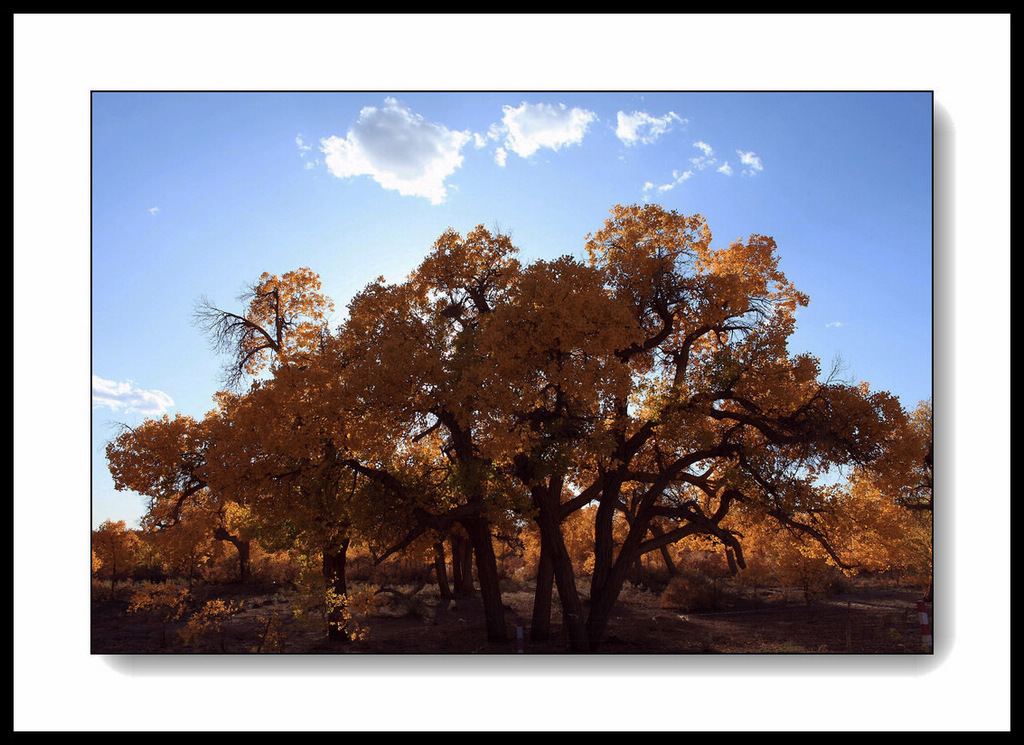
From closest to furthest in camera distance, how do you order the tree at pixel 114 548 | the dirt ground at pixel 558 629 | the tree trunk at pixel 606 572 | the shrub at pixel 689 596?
1. the dirt ground at pixel 558 629
2. the tree at pixel 114 548
3. the tree trunk at pixel 606 572
4. the shrub at pixel 689 596

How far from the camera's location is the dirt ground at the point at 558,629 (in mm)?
6805

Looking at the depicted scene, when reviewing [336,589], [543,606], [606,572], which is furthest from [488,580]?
[336,589]

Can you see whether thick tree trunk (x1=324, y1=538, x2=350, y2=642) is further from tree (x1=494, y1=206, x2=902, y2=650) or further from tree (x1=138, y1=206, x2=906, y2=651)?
tree (x1=494, y1=206, x2=902, y2=650)

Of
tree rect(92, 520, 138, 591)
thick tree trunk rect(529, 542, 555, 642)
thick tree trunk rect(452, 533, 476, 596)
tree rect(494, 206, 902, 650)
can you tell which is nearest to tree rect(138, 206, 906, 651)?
tree rect(494, 206, 902, 650)

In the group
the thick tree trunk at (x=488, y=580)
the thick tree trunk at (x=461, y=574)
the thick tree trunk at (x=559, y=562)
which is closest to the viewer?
the thick tree trunk at (x=559, y=562)

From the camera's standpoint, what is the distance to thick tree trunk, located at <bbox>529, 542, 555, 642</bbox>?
9437mm

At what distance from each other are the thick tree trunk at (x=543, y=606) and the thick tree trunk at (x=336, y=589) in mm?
2795

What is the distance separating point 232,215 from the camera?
22.5 feet

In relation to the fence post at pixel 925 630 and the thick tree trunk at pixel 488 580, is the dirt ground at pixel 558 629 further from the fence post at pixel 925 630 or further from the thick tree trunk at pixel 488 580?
the thick tree trunk at pixel 488 580

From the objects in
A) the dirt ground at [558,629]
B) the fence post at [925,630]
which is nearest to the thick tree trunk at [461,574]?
the dirt ground at [558,629]

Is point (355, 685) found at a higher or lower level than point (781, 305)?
lower

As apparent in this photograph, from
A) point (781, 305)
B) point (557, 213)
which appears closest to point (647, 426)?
point (781, 305)
